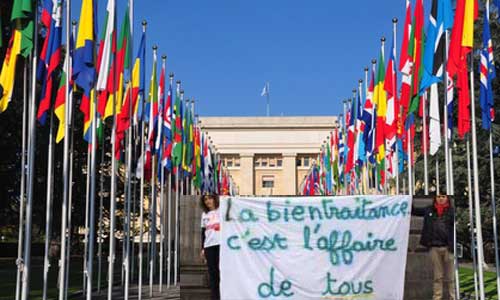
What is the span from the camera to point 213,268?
1227 centimetres

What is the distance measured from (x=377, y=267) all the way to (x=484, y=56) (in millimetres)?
7227

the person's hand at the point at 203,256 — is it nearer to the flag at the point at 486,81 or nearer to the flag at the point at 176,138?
the flag at the point at 486,81

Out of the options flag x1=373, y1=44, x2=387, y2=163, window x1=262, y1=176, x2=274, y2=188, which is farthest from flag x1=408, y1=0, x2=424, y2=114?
window x1=262, y1=176, x2=274, y2=188

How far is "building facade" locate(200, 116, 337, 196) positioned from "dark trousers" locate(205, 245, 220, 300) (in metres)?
79.9

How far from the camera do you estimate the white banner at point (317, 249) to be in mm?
12211

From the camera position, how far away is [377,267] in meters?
12.3

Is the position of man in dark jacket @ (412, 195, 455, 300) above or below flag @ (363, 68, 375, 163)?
below

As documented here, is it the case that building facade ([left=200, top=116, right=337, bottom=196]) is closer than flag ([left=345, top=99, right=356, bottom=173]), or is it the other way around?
→ flag ([left=345, top=99, right=356, bottom=173])

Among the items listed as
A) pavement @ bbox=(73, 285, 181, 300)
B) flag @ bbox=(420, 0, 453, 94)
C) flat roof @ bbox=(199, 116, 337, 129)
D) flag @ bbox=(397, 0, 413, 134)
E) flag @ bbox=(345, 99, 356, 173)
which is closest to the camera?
flag @ bbox=(420, 0, 453, 94)

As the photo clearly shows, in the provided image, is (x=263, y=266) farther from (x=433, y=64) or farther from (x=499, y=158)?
(x=499, y=158)

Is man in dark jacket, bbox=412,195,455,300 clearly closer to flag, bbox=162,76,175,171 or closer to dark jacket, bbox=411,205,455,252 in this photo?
dark jacket, bbox=411,205,455,252

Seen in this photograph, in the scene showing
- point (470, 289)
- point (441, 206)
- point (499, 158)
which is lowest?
point (470, 289)

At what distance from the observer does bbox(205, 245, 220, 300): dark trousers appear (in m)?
12.2

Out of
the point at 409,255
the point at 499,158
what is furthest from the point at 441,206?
the point at 499,158
